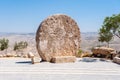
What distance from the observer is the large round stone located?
20734 mm

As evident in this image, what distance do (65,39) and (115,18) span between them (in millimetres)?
4591

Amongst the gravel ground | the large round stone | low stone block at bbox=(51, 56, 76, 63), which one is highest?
the large round stone

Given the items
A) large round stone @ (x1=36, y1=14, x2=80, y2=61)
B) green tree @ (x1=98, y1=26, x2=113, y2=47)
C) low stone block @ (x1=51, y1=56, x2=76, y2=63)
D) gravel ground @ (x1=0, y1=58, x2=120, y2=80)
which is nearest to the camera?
gravel ground @ (x1=0, y1=58, x2=120, y2=80)

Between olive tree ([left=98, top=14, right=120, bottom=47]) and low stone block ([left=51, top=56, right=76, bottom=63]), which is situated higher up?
olive tree ([left=98, top=14, right=120, bottom=47])

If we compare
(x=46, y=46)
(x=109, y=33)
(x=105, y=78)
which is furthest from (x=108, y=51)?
(x=105, y=78)

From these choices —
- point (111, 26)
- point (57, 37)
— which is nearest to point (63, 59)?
point (57, 37)

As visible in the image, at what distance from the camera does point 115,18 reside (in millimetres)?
22781

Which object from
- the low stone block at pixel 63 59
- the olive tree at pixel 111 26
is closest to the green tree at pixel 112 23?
the olive tree at pixel 111 26

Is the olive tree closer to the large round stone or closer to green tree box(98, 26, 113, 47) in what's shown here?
green tree box(98, 26, 113, 47)

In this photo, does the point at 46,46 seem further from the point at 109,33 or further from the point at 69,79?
the point at 69,79

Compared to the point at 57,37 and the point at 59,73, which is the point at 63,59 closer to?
the point at 57,37

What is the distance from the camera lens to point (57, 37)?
21391 mm

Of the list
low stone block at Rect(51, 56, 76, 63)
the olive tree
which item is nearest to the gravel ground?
low stone block at Rect(51, 56, 76, 63)

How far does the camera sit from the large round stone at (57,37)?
20.7 m
